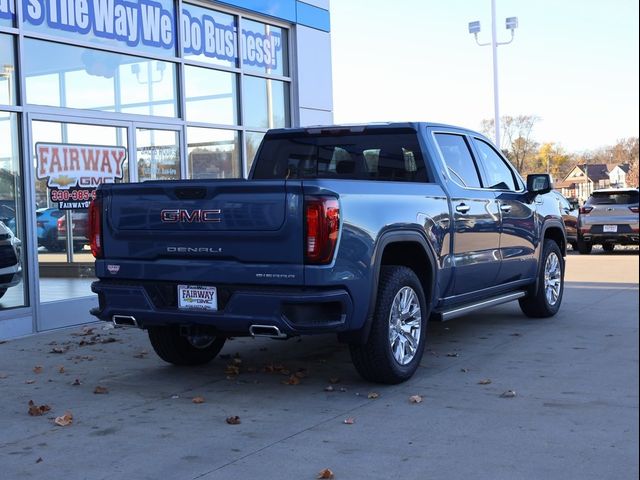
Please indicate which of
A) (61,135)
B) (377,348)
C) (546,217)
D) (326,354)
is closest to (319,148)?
(326,354)

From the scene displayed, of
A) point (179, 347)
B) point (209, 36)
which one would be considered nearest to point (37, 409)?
point (179, 347)

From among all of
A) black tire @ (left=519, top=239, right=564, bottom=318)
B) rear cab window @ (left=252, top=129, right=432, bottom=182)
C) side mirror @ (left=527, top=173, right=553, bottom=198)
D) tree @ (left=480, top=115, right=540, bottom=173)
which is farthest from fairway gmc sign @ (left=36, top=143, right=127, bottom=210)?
tree @ (left=480, top=115, right=540, bottom=173)

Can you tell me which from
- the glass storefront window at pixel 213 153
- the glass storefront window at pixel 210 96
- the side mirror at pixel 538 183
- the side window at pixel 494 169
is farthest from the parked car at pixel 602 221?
the side window at pixel 494 169

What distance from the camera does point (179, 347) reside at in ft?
21.3

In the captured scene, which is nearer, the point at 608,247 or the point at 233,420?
the point at 233,420

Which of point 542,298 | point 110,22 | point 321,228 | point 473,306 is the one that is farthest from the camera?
point 110,22

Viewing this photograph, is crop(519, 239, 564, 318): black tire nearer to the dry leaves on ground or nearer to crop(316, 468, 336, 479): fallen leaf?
the dry leaves on ground

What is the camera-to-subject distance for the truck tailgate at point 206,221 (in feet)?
16.5

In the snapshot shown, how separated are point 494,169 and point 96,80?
489cm

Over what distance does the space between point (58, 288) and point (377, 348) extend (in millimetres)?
4878

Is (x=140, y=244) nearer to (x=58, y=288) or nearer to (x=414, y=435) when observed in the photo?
(x=414, y=435)

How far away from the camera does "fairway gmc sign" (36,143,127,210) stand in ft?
29.2

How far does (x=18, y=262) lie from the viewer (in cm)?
857

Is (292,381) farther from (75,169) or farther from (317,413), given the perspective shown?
(75,169)
